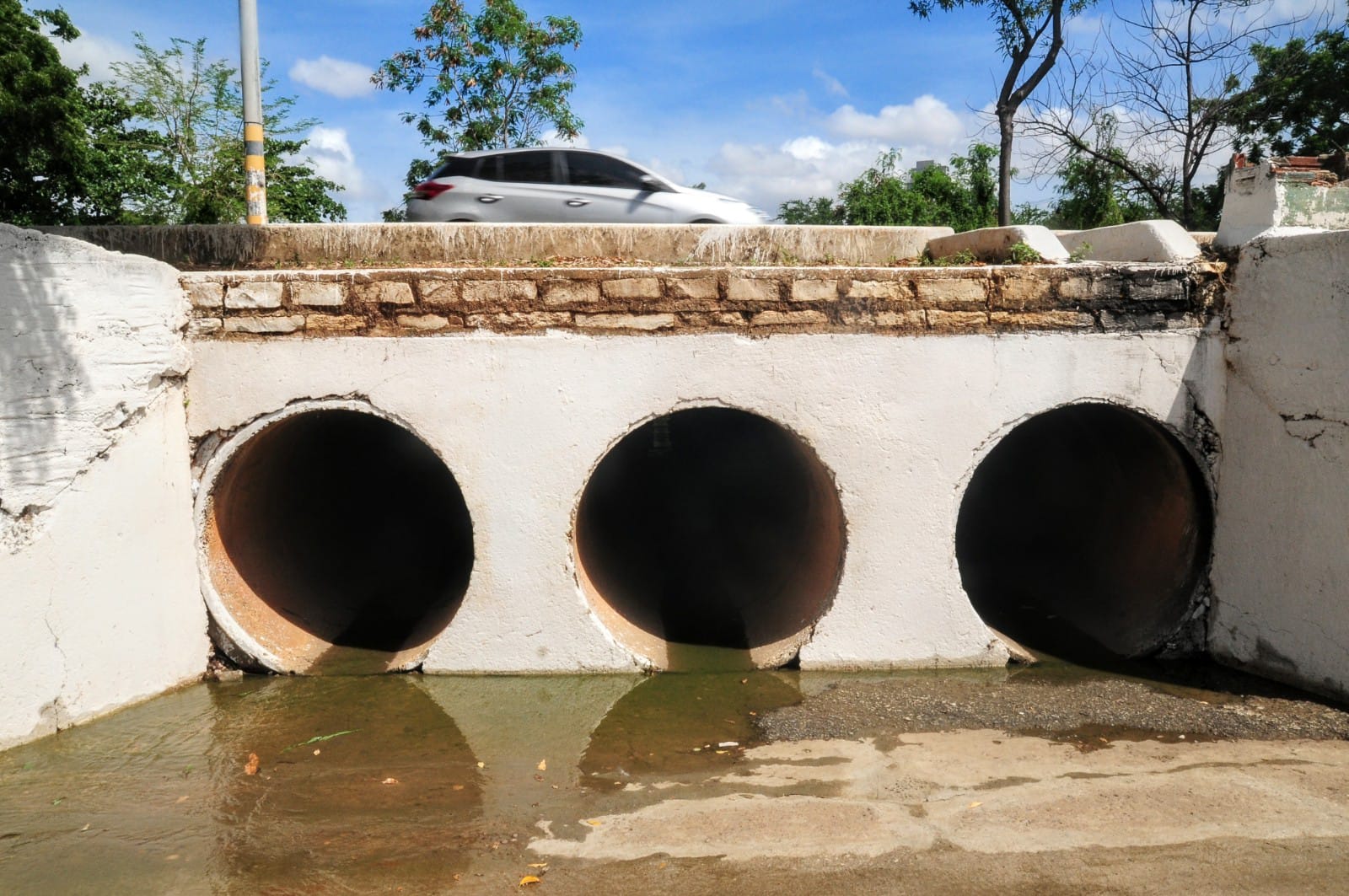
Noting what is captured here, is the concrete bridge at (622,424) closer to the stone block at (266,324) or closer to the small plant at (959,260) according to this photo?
the stone block at (266,324)

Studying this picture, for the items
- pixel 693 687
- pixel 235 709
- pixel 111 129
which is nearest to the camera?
pixel 235 709

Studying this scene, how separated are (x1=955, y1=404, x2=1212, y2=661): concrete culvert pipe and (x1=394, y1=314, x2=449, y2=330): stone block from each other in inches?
159

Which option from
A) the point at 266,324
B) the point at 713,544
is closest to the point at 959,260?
the point at 713,544

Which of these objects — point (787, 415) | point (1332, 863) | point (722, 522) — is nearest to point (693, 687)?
point (787, 415)

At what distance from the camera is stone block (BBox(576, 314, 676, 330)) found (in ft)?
18.9

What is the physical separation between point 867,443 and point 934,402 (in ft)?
1.64

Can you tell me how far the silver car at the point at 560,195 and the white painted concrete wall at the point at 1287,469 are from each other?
534 cm

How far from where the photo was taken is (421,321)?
574 centimetres

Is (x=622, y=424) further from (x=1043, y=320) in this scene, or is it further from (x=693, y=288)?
(x=1043, y=320)

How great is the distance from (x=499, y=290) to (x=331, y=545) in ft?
11.7

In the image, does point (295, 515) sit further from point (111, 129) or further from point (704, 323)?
point (111, 129)

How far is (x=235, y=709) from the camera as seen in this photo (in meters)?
5.38

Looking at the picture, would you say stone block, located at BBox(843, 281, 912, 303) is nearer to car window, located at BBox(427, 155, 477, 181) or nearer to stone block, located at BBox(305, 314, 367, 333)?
stone block, located at BBox(305, 314, 367, 333)

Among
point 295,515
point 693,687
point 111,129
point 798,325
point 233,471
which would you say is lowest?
point 693,687
